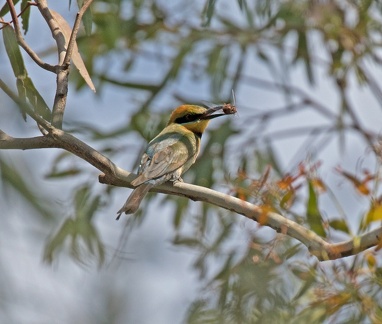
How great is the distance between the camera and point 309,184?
1606 millimetres

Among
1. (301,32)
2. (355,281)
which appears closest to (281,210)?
(355,281)

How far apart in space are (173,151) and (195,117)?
0.98 feet

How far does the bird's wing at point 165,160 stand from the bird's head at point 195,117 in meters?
0.18

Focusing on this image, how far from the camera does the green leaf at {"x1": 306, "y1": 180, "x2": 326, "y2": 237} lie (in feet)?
5.17

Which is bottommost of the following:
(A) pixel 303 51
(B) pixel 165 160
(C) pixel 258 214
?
(C) pixel 258 214

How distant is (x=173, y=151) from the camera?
1964 mm

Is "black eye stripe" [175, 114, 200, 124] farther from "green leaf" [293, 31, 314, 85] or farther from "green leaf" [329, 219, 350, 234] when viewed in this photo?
"green leaf" [293, 31, 314, 85]

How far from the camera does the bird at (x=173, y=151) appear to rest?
1.59 m

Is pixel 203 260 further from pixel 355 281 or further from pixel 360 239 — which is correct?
pixel 360 239

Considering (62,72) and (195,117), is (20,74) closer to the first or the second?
(62,72)

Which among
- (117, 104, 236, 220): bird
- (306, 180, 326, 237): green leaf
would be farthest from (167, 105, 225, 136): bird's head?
(306, 180, 326, 237): green leaf

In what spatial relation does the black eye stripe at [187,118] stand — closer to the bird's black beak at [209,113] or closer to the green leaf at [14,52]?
the bird's black beak at [209,113]

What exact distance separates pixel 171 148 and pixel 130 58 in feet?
5.44

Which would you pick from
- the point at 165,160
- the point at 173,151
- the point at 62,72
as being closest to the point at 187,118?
the point at 173,151
